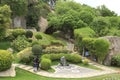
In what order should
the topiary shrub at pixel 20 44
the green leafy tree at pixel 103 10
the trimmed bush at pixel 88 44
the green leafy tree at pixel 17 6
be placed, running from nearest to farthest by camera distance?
the trimmed bush at pixel 88 44 < the topiary shrub at pixel 20 44 < the green leafy tree at pixel 17 6 < the green leafy tree at pixel 103 10

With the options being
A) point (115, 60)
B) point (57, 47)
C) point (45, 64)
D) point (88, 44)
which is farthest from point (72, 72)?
point (115, 60)

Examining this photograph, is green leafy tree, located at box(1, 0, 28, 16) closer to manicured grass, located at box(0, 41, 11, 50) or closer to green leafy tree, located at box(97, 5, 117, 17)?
manicured grass, located at box(0, 41, 11, 50)

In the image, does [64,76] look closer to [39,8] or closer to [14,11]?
[14,11]

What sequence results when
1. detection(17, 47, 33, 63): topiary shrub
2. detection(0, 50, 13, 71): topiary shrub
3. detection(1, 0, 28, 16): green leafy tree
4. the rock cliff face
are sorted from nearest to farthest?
1. detection(0, 50, 13, 71): topiary shrub
2. detection(17, 47, 33, 63): topiary shrub
3. the rock cliff face
4. detection(1, 0, 28, 16): green leafy tree

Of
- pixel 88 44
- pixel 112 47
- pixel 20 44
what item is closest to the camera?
pixel 112 47

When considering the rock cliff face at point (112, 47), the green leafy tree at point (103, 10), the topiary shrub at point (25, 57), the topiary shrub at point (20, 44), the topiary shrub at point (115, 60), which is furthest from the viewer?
the green leafy tree at point (103, 10)

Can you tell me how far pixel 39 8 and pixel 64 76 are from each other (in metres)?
26.4

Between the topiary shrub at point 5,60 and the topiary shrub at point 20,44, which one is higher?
the topiary shrub at point 20,44

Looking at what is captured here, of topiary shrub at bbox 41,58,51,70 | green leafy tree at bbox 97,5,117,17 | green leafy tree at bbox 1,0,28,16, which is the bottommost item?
topiary shrub at bbox 41,58,51,70

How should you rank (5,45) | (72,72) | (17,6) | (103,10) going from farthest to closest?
(103,10) < (17,6) < (5,45) < (72,72)

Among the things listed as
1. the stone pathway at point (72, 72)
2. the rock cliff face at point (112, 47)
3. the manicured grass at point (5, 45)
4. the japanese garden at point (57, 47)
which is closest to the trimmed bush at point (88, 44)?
the japanese garden at point (57, 47)

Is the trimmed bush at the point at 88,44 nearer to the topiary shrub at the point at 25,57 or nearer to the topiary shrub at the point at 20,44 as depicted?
the topiary shrub at the point at 20,44

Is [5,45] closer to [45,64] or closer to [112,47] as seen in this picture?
Answer: [45,64]

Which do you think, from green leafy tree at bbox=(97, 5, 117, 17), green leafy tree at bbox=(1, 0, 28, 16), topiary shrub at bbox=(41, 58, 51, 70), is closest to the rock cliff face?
topiary shrub at bbox=(41, 58, 51, 70)
